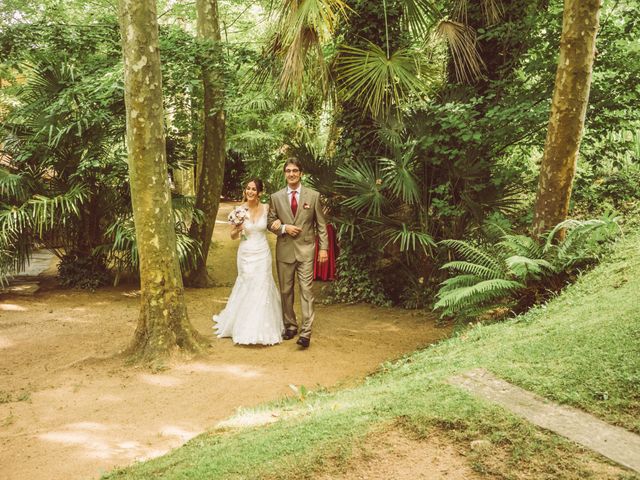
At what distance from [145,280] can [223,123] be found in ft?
17.3

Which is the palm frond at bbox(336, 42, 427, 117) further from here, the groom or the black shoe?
the black shoe

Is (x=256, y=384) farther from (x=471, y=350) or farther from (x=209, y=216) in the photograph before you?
(x=209, y=216)

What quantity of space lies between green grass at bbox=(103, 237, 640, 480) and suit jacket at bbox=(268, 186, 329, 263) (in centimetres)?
287

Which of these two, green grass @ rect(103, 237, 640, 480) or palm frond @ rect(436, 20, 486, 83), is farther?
palm frond @ rect(436, 20, 486, 83)

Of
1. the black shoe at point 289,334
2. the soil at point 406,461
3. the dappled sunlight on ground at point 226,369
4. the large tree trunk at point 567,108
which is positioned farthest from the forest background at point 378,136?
the soil at point 406,461

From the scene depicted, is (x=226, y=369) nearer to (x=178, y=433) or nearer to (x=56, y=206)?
(x=178, y=433)

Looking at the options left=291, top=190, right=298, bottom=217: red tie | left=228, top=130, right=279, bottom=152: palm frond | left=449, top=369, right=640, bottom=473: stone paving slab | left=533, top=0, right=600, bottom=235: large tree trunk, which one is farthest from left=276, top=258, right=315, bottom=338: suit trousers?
left=228, top=130, right=279, bottom=152: palm frond

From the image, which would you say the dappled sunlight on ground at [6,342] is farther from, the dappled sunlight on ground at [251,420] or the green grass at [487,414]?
the green grass at [487,414]

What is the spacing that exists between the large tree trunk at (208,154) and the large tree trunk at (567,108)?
6.25 metres

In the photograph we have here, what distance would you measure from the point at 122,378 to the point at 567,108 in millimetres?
5484

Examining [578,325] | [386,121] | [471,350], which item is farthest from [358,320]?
[578,325]

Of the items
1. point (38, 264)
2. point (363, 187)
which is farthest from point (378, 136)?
point (38, 264)

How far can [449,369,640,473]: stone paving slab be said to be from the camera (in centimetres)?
243

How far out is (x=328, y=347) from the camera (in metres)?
6.79
